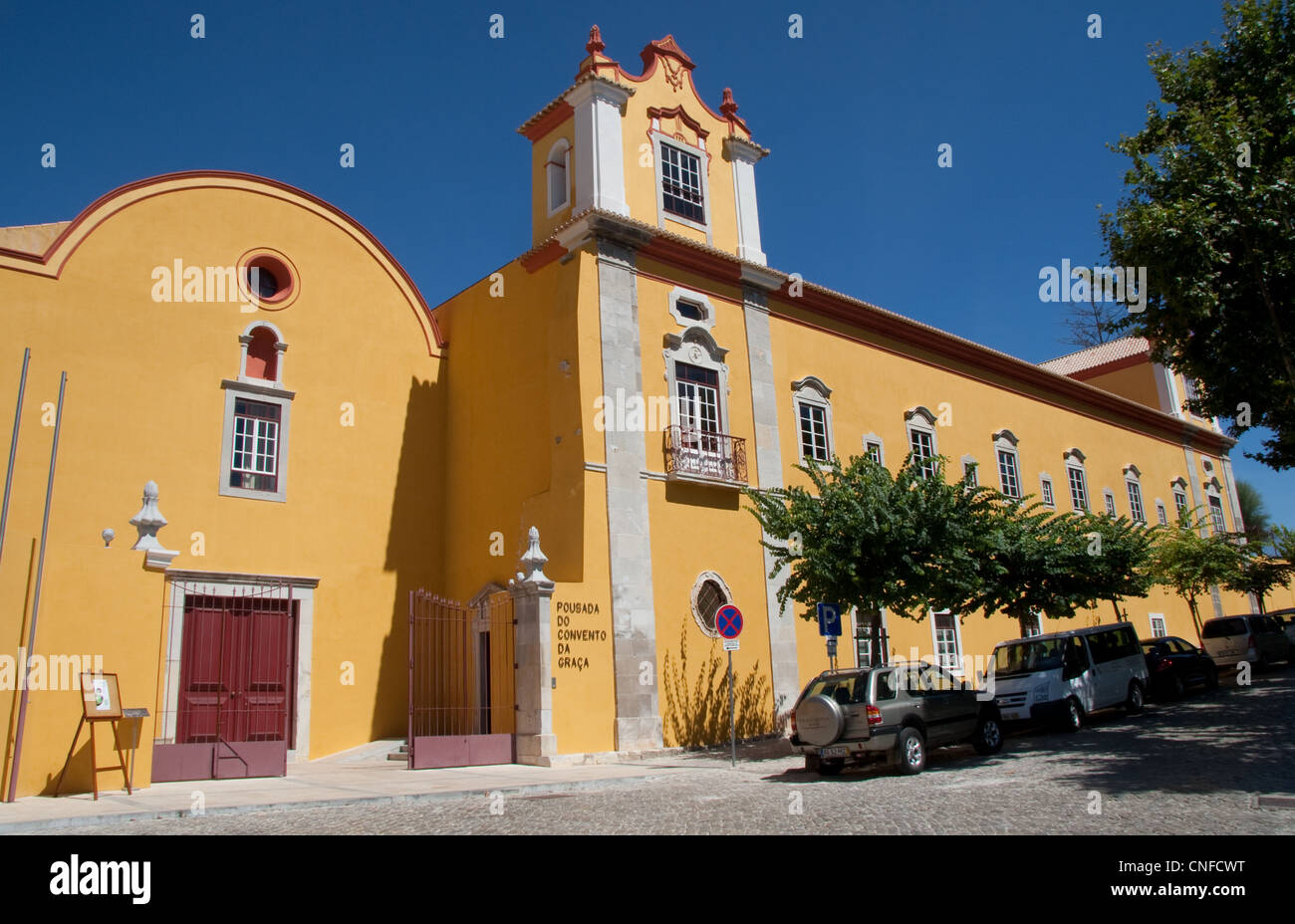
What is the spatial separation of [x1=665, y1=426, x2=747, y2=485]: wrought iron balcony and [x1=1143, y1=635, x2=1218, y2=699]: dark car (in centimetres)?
938

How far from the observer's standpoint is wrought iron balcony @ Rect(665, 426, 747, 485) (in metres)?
18.2

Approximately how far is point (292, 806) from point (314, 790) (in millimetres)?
1551

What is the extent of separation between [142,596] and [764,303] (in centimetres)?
1365

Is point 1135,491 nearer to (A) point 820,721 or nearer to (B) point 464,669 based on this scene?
(A) point 820,721

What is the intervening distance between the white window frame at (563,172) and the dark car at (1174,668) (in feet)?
49.9

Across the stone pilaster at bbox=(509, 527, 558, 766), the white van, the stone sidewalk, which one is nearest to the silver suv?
the stone sidewalk

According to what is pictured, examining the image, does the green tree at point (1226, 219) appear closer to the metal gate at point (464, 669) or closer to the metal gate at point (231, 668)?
the metal gate at point (464, 669)

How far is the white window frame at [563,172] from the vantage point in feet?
65.3

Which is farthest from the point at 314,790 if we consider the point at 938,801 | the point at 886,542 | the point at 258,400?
the point at 886,542

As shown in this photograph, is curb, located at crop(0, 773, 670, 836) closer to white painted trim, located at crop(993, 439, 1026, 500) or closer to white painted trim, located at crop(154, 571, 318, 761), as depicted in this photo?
white painted trim, located at crop(154, 571, 318, 761)

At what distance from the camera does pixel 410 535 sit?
19.8 m

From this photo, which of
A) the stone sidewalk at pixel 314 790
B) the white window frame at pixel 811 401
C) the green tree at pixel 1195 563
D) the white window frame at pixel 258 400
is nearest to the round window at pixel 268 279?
the white window frame at pixel 258 400
